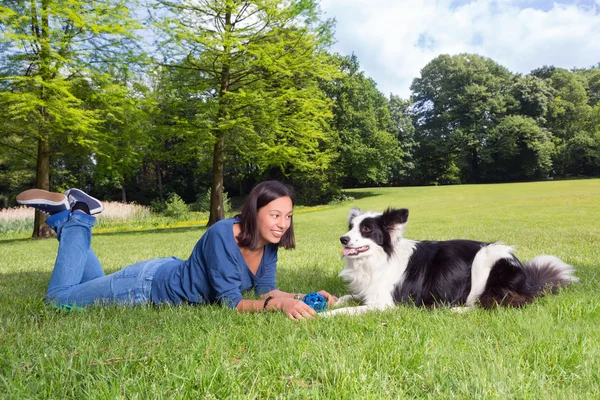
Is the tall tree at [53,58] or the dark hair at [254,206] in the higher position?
the tall tree at [53,58]

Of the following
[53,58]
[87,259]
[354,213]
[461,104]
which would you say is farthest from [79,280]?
[461,104]

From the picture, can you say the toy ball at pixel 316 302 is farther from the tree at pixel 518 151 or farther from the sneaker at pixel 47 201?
the tree at pixel 518 151

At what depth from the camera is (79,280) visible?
3.65 meters

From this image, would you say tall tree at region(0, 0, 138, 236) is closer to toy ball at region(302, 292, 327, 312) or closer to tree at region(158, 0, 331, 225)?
tree at region(158, 0, 331, 225)

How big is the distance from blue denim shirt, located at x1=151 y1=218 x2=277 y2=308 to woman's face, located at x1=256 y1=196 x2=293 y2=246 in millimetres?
231

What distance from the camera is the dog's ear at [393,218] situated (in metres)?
3.36

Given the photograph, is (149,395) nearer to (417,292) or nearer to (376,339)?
(376,339)

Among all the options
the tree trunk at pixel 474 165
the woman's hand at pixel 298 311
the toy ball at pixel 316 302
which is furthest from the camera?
the tree trunk at pixel 474 165

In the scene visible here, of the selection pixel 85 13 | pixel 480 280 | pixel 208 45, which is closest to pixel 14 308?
pixel 480 280

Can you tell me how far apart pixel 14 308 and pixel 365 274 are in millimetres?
3144

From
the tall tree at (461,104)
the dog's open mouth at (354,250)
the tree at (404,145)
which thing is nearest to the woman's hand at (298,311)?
the dog's open mouth at (354,250)

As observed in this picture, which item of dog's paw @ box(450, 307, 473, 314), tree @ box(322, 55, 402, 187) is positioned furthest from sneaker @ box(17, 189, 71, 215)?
tree @ box(322, 55, 402, 187)

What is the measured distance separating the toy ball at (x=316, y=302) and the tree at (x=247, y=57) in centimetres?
1090

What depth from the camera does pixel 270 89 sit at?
16.0m
